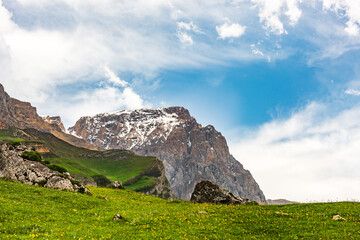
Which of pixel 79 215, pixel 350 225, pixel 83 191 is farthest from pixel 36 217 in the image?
pixel 350 225

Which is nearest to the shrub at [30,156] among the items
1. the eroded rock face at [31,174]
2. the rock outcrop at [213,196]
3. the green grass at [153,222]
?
the eroded rock face at [31,174]

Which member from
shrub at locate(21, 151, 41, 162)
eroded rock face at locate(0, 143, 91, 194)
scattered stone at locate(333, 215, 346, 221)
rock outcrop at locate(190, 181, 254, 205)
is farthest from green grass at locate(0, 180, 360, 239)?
rock outcrop at locate(190, 181, 254, 205)

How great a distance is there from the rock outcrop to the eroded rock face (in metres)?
24.0

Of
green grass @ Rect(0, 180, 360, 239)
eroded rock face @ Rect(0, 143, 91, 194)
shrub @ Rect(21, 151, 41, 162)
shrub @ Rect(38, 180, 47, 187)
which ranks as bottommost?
green grass @ Rect(0, 180, 360, 239)

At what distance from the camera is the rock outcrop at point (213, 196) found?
190 feet

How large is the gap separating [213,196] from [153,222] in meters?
31.7

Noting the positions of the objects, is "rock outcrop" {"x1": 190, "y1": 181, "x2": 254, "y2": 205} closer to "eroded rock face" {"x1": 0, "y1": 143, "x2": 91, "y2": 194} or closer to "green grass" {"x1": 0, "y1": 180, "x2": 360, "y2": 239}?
"green grass" {"x1": 0, "y1": 180, "x2": 360, "y2": 239}

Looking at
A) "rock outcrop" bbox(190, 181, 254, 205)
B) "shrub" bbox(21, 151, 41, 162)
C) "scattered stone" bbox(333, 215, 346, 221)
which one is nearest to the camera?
"scattered stone" bbox(333, 215, 346, 221)

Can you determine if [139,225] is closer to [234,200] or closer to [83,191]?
[83,191]

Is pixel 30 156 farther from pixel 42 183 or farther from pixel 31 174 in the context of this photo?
pixel 42 183

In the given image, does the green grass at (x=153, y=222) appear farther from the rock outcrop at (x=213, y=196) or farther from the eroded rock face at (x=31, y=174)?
the rock outcrop at (x=213, y=196)

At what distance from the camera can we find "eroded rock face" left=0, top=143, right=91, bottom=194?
4822 centimetres

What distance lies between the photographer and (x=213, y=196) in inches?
2333

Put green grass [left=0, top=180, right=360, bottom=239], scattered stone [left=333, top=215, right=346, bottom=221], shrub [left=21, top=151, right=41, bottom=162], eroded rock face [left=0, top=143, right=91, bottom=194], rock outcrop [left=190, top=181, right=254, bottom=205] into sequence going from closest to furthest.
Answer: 1. green grass [left=0, top=180, right=360, bottom=239]
2. scattered stone [left=333, top=215, right=346, bottom=221]
3. eroded rock face [left=0, top=143, right=91, bottom=194]
4. shrub [left=21, top=151, right=41, bottom=162]
5. rock outcrop [left=190, top=181, right=254, bottom=205]
